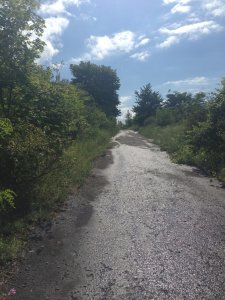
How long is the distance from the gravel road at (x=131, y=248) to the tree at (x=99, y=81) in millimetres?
45590

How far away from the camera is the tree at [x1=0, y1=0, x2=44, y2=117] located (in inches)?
375

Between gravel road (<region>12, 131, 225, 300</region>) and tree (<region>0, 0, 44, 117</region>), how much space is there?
341 centimetres

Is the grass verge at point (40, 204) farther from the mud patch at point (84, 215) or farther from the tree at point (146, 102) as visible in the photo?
the tree at point (146, 102)

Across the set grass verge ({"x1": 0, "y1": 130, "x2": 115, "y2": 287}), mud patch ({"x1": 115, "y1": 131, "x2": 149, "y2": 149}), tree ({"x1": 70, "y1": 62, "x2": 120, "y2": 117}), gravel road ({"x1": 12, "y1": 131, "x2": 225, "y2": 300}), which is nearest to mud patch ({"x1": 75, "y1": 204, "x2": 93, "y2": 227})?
gravel road ({"x1": 12, "y1": 131, "x2": 225, "y2": 300})

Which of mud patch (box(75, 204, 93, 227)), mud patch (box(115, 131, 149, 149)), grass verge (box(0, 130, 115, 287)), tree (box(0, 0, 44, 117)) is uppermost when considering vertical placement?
tree (box(0, 0, 44, 117))

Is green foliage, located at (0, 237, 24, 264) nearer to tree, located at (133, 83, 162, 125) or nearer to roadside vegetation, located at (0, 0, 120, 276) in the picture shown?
roadside vegetation, located at (0, 0, 120, 276)

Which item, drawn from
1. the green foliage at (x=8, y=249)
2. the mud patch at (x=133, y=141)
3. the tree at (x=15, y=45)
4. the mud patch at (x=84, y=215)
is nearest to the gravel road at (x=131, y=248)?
the mud patch at (x=84, y=215)

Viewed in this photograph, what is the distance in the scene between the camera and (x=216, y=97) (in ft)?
52.2

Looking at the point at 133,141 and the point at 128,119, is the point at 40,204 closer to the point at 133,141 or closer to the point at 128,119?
the point at 133,141

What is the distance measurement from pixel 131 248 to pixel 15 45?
584cm

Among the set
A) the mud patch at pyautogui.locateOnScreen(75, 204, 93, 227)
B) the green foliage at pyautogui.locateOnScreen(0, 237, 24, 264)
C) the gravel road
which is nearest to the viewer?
the gravel road

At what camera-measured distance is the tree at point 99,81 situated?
5625cm

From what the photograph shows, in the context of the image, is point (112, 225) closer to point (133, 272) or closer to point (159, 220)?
point (159, 220)

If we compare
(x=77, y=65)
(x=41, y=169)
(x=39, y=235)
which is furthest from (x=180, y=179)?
(x=77, y=65)
